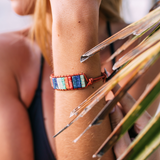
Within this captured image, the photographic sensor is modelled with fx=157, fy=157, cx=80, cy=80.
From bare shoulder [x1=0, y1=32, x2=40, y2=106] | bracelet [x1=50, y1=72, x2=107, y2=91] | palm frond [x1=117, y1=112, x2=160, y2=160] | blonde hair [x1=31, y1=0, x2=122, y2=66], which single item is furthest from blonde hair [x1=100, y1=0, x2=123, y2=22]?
palm frond [x1=117, y1=112, x2=160, y2=160]

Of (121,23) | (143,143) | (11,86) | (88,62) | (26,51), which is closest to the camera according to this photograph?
(143,143)

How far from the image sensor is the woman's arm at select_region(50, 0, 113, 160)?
47cm

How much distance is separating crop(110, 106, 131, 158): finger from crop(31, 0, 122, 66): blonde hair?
54 cm

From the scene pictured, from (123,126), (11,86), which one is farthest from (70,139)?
(11,86)

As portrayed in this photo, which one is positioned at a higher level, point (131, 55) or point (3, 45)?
point (131, 55)

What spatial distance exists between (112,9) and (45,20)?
0.45 metres

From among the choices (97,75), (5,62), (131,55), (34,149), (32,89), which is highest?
(131,55)

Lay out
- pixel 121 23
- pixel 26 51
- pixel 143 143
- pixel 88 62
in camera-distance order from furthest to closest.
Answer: pixel 121 23 → pixel 26 51 → pixel 88 62 → pixel 143 143

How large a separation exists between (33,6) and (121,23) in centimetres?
57

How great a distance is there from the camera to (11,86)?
822 mm

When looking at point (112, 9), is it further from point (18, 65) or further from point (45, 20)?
point (18, 65)

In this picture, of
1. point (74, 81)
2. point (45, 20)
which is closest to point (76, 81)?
point (74, 81)

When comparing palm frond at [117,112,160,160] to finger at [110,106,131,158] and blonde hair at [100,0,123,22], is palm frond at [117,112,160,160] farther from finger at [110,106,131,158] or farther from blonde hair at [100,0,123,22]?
blonde hair at [100,0,123,22]

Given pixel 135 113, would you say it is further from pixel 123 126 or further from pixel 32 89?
pixel 32 89
